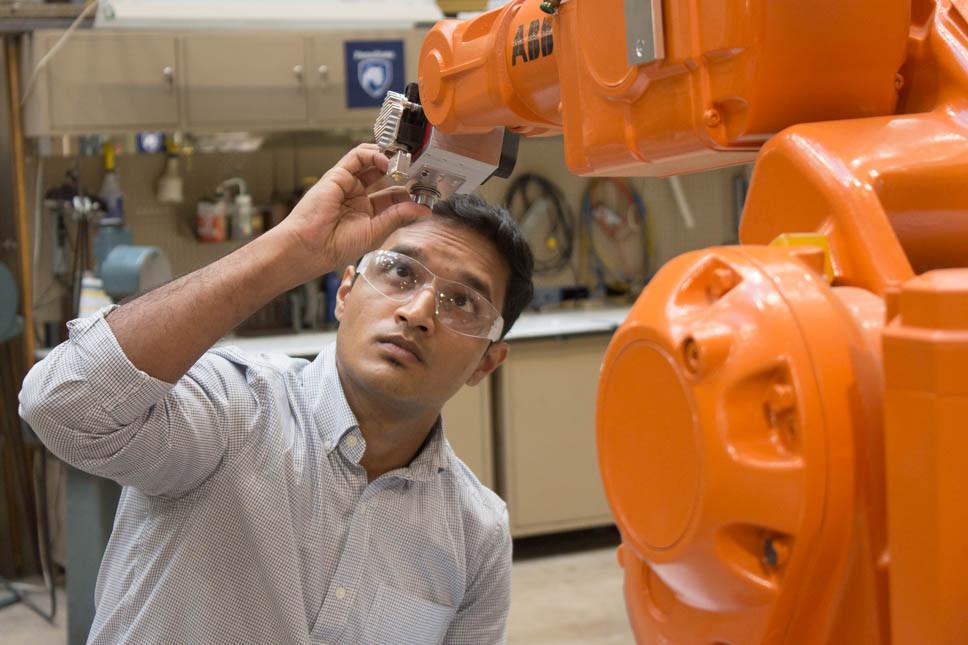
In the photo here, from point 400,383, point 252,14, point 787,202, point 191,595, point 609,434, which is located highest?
point 252,14

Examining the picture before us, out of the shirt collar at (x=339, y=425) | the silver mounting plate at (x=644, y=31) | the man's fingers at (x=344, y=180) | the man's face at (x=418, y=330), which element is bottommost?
the shirt collar at (x=339, y=425)

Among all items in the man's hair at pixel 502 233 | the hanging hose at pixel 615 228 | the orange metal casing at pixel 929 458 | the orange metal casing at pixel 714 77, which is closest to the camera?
the orange metal casing at pixel 929 458

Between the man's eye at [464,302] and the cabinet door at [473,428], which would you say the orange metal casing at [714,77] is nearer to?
the man's eye at [464,302]

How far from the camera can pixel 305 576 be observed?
5.37 ft

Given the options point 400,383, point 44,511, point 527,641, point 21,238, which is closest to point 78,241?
point 21,238

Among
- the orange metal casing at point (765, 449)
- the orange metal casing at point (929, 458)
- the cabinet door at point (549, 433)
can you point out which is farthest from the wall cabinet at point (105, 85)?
the orange metal casing at point (929, 458)

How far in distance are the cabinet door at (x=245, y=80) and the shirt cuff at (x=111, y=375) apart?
128 inches

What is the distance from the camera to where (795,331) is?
0.65m

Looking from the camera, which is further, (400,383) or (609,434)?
(400,383)

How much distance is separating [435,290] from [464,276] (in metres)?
0.07

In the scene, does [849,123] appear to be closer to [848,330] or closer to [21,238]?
[848,330]

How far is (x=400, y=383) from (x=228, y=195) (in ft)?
11.2

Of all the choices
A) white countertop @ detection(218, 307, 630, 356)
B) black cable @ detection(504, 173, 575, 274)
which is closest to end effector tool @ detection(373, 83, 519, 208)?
white countertop @ detection(218, 307, 630, 356)

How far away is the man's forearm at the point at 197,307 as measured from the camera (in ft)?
4.56
